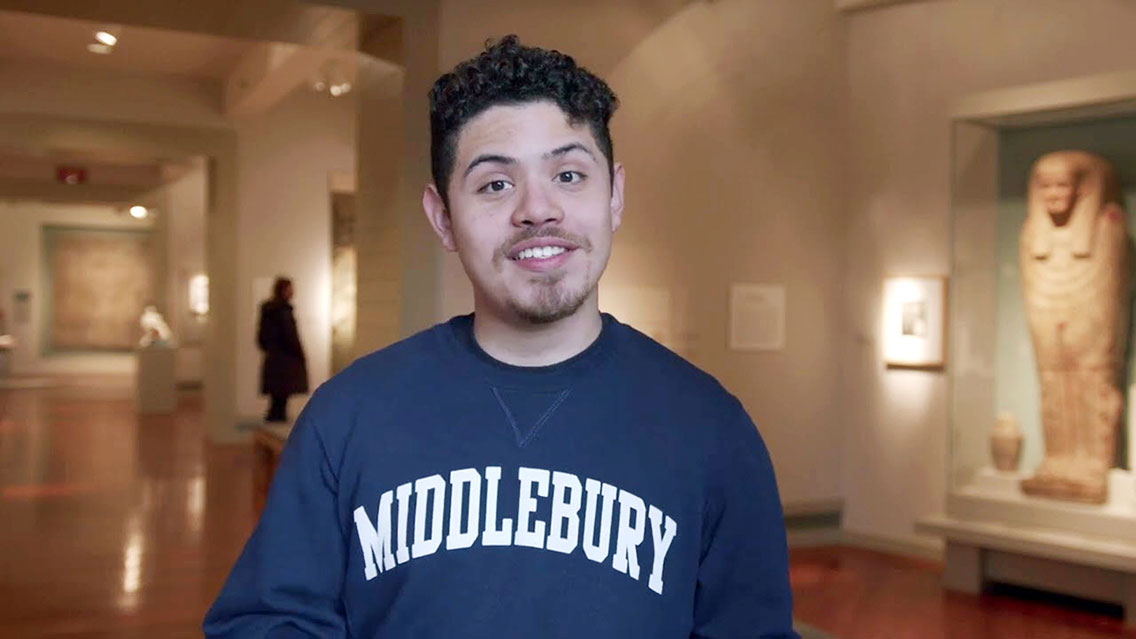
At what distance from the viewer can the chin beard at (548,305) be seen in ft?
5.73

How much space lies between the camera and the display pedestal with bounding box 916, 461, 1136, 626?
22.4 feet

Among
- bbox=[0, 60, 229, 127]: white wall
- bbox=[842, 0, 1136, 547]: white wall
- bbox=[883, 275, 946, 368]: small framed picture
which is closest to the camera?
bbox=[842, 0, 1136, 547]: white wall

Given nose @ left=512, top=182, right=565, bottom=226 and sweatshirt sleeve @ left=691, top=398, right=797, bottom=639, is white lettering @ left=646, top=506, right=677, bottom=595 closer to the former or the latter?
sweatshirt sleeve @ left=691, top=398, right=797, bottom=639

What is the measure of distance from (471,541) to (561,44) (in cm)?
621

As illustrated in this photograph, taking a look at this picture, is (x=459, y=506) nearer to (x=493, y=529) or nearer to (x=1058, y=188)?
(x=493, y=529)

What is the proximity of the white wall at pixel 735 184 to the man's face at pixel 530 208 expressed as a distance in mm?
5880

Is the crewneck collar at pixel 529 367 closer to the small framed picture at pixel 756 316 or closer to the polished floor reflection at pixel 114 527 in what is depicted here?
the polished floor reflection at pixel 114 527

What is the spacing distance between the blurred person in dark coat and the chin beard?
1236 cm

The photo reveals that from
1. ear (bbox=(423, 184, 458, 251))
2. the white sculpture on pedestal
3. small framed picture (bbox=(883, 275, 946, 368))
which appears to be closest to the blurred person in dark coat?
small framed picture (bbox=(883, 275, 946, 368))

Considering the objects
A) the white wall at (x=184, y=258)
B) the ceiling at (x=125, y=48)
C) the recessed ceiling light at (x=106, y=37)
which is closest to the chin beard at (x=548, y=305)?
the ceiling at (x=125, y=48)

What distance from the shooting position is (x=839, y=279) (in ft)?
30.1

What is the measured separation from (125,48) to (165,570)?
24.8 ft

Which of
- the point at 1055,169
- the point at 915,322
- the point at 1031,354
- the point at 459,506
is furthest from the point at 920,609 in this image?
the point at 459,506

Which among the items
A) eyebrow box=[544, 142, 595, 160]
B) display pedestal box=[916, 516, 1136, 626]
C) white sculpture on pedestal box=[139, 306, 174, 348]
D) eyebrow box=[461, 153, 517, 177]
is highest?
eyebrow box=[544, 142, 595, 160]
